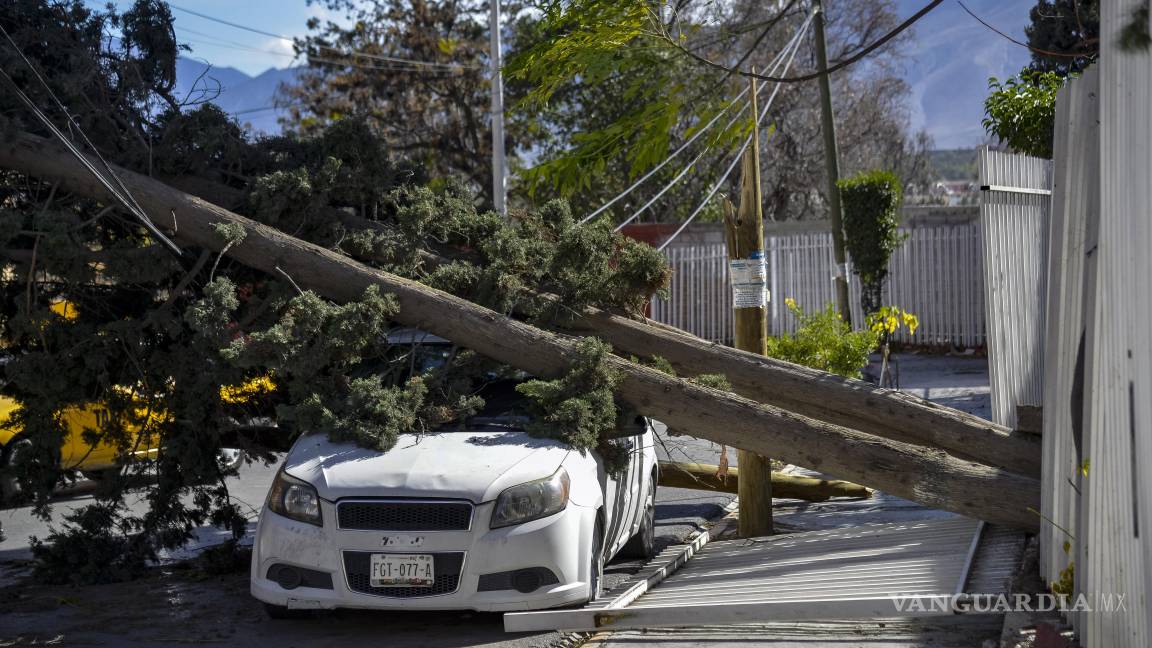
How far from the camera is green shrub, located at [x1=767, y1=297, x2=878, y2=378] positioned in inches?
426

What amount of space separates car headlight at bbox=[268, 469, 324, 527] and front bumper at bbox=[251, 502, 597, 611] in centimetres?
5

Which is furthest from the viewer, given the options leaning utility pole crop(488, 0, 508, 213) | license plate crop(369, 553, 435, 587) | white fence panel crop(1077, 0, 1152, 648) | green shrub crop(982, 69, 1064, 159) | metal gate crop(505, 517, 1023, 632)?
leaning utility pole crop(488, 0, 508, 213)

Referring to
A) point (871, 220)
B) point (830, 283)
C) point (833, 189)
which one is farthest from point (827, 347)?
point (830, 283)

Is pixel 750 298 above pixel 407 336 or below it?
above

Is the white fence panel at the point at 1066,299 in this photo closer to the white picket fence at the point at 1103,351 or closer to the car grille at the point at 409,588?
the white picket fence at the point at 1103,351

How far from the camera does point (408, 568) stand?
586 centimetres

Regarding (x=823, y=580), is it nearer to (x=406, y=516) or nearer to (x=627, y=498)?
(x=627, y=498)

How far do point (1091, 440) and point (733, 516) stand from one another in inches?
209

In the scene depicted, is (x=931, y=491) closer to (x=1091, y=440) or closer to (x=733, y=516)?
(x=1091, y=440)

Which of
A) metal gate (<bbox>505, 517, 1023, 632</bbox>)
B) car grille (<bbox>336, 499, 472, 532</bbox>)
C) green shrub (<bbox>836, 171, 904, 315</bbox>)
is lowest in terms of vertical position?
metal gate (<bbox>505, 517, 1023, 632</bbox>)

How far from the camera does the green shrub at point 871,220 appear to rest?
62.3ft

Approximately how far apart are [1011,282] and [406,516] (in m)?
4.64

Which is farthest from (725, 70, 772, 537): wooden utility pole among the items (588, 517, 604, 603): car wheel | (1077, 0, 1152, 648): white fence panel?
(1077, 0, 1152, 648): white fence panel

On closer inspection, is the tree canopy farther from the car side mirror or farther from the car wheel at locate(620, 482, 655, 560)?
the car wheel at locate(620, 482, 655, 560)
